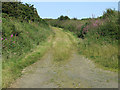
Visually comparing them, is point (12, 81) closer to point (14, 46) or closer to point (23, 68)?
point (23, 68)

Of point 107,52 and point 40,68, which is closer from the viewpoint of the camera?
point 40,68

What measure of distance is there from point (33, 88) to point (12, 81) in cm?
114

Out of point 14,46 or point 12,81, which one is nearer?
point 12,81

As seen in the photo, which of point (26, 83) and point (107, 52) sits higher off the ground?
point (107, 52)

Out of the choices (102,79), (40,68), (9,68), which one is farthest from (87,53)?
(9,68)

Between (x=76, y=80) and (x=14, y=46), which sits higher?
(x=14, y=46)

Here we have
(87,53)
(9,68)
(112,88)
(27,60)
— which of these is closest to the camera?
(112,88)

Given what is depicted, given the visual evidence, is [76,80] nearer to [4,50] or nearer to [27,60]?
[27,60]

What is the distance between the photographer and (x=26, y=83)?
235 inches

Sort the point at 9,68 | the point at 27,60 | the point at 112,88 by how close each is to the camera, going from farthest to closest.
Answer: the point at 27,60
the point at 9,68
the point at 112,88

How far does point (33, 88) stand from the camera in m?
5.46

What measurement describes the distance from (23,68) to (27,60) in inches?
46.6

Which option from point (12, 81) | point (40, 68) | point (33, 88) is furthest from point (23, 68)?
point (33, 88)

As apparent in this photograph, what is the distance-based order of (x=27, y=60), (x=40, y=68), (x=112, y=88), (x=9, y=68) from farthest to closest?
(x=27, y=60), (x=40, y=68), (x=9, y=68), (x=112, y=88)
